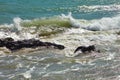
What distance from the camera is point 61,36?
21062mm

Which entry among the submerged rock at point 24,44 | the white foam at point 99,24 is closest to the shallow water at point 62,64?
the submerged rock at point 24,44

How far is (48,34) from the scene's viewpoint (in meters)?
22.0

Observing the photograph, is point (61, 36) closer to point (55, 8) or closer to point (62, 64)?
point (62, 64)

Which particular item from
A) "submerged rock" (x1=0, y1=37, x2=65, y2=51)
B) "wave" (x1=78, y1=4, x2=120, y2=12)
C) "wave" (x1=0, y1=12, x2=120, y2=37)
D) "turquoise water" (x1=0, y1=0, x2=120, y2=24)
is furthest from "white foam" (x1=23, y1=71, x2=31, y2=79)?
"wave" (x1=78, y1=4, x2=120, y2=12)

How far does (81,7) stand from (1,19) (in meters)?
8.23

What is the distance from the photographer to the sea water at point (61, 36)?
540 inches

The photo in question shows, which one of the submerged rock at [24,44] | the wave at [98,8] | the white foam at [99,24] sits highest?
the wave at [98,8]

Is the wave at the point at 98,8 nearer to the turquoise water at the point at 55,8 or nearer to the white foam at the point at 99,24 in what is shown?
the turquoise water at the point at 55,8

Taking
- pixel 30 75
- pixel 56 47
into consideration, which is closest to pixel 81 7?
pixel 56 47

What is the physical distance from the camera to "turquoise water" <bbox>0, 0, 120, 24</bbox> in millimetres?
29850

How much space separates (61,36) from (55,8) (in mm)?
12033

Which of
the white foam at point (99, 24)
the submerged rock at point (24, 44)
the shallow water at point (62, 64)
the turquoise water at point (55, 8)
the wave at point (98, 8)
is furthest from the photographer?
the wave at point (98, 8)

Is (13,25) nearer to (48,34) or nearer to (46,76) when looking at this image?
(48,34)

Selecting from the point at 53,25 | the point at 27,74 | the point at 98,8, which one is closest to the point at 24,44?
the point at 27,74
